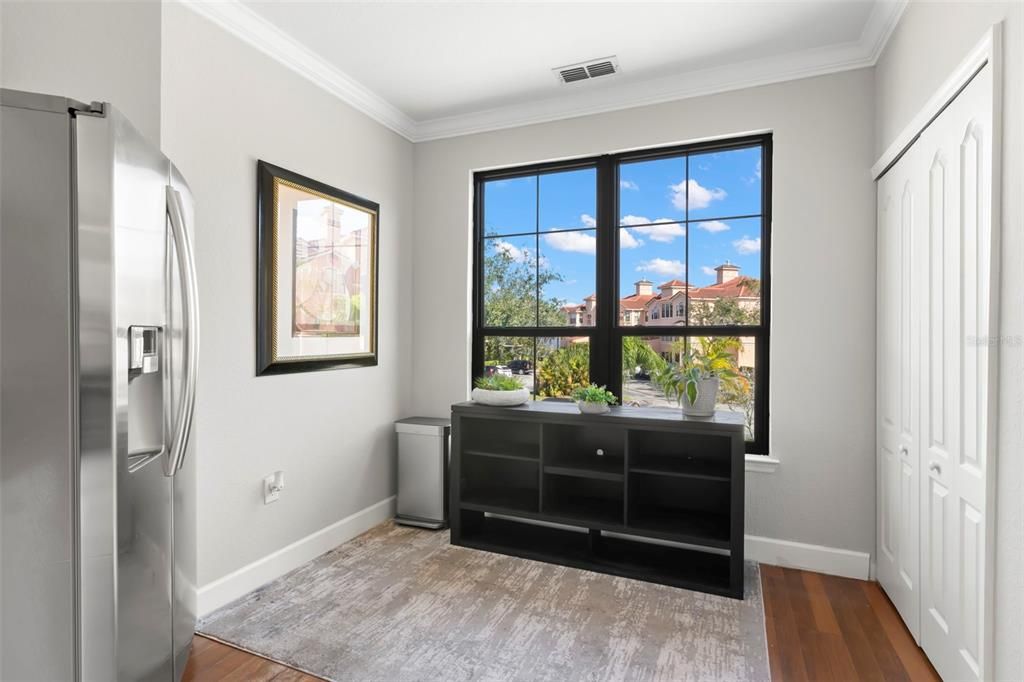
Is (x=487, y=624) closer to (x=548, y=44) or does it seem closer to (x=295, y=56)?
(x=548, y=44)

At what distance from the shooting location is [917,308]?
7.09 feet

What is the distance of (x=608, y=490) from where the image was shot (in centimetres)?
319

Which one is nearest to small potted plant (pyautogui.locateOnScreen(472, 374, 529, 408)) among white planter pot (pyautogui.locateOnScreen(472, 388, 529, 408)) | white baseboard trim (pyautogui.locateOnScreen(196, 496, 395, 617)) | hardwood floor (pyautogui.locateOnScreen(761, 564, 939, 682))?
white planter pot (pyautogui.locateOnScreen(472, 388, 529, 408))

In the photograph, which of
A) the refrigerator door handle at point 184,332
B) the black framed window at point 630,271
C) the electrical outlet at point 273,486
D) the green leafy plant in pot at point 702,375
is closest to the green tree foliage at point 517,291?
the black framed window at point 630,271

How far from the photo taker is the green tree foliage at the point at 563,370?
11.5 ft

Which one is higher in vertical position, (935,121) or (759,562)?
(935,121)

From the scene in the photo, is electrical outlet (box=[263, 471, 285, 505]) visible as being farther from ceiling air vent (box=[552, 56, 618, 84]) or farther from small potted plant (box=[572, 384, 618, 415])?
ceiling air vent (box=[552, 56, 618, 84])

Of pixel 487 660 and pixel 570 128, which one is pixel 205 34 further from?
pixel 487 660

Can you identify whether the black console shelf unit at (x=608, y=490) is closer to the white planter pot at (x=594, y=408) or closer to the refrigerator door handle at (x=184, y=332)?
the white planter pot at (x=594, y=408)

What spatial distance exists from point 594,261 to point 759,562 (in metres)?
1.95

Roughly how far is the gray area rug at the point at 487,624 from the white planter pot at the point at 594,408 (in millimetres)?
825

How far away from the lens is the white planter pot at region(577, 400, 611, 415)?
2.88 metres

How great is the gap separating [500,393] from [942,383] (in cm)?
199

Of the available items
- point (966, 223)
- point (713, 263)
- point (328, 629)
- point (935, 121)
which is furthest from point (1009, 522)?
point (328, 629)
